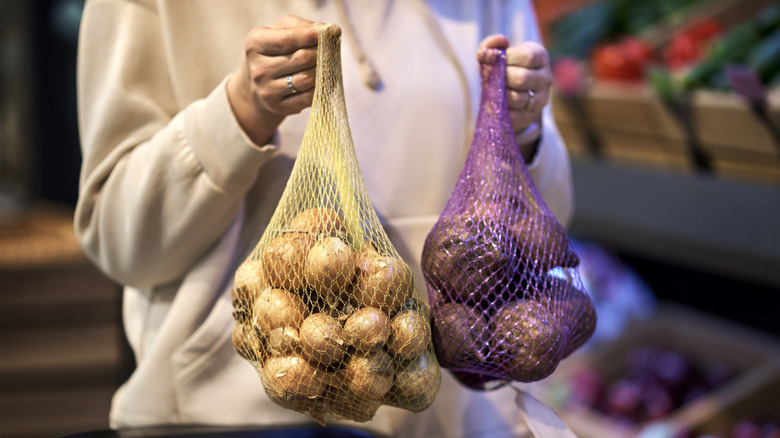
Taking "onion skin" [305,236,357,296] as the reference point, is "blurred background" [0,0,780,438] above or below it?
below

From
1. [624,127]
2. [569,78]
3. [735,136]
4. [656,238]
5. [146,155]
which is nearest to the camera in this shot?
[146,155]

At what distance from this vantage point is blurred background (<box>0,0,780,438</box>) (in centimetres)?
183

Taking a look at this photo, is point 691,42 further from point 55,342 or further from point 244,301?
point 55,342

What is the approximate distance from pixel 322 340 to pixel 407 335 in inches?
3.8

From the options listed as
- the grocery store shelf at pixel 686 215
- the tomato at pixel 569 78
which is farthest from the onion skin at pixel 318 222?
the tomato at pixel 569 78

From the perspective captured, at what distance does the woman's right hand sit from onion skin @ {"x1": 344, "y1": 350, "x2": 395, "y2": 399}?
32 cm

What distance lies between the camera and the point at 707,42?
2.30 metres

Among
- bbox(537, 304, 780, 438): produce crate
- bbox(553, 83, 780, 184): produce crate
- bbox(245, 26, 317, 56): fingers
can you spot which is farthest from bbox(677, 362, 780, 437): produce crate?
bbox(245, 26, 317, 56): fingers

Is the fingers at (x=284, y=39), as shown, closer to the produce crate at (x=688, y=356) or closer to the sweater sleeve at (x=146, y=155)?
the sweater sleeve at (x=146, y=155)

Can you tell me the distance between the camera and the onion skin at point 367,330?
2.34ft

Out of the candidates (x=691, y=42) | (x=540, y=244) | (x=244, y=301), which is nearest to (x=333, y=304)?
(x=244, y=301)

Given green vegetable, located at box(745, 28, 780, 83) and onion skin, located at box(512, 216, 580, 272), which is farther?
green vegetable, located at box(745, 28, 780, 83)

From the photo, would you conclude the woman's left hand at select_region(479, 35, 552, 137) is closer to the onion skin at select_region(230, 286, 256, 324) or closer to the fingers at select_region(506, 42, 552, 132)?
the fingers at select_region(506, 42, 552, 132)

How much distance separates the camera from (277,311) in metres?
0.73
